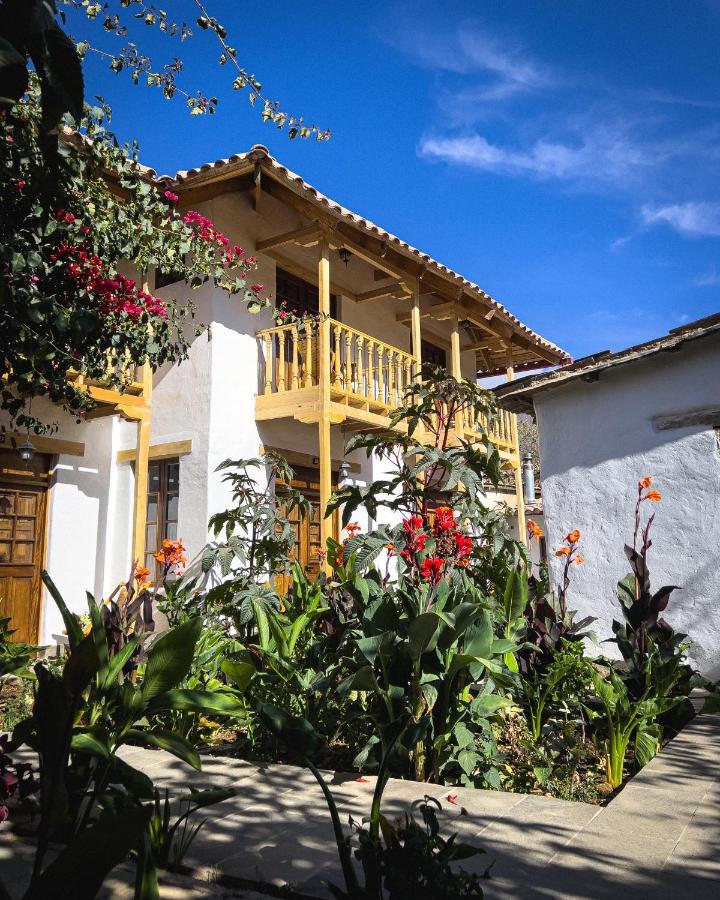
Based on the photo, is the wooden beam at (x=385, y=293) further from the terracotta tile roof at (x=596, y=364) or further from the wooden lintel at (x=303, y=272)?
the terracotta tile roof at (x=596, y=364)

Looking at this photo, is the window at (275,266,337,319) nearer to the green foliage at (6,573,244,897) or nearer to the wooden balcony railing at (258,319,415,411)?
the wooden balcony railing at (258,319,415,411)

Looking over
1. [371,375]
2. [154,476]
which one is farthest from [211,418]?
[371,375]

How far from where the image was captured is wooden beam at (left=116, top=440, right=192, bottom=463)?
357 inches

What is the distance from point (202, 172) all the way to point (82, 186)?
511cm

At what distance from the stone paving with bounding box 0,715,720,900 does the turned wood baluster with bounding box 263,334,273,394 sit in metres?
6.27

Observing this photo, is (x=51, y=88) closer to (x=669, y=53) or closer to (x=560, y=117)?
(x=560, y=117)

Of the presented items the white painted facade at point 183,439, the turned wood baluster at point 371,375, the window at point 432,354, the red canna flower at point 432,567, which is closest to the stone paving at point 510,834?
the red canna flower at point 432,567

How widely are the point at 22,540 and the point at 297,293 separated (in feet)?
16.9

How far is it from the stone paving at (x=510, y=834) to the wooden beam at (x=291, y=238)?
23.2ft

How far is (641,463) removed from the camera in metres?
6.27

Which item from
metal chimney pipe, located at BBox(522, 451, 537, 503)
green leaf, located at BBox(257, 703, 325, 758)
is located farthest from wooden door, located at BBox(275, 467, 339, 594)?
metal chimney pipe, located at BBox(522, 451, 537, 503)

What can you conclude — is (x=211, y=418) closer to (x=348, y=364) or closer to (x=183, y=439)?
(x=183, y=439)

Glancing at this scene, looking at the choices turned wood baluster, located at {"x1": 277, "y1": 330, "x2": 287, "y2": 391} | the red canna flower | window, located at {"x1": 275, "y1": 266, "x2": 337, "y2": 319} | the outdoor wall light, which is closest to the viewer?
the red canna flower

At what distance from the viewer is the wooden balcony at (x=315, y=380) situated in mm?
9047
